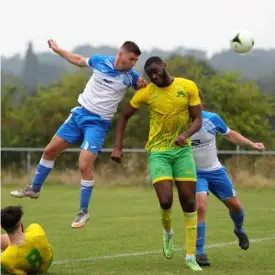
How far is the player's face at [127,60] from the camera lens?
10859 mm

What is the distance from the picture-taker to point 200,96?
10789 millimetres

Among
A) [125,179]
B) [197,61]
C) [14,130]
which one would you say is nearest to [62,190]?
[125,179]

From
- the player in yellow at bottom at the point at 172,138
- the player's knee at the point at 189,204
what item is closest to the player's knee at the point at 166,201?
the player in yellow at bottom at the point at 172,138

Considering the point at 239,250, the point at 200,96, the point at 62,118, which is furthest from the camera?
the point at 62,118

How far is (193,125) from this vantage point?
10.2 meters

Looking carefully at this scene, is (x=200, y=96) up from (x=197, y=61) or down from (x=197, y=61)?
up

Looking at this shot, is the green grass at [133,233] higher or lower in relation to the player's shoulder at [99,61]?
lower

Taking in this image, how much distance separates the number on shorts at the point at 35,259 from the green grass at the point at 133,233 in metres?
0.48

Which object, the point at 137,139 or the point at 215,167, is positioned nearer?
the point at 215,167

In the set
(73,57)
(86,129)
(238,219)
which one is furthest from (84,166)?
(238,219)

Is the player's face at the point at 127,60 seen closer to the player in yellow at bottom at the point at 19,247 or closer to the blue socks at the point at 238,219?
the blue socks at the point at 238,219

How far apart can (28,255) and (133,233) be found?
5.77m

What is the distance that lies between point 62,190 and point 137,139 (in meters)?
7.52

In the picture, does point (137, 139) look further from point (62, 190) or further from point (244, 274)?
point (244, 274)
